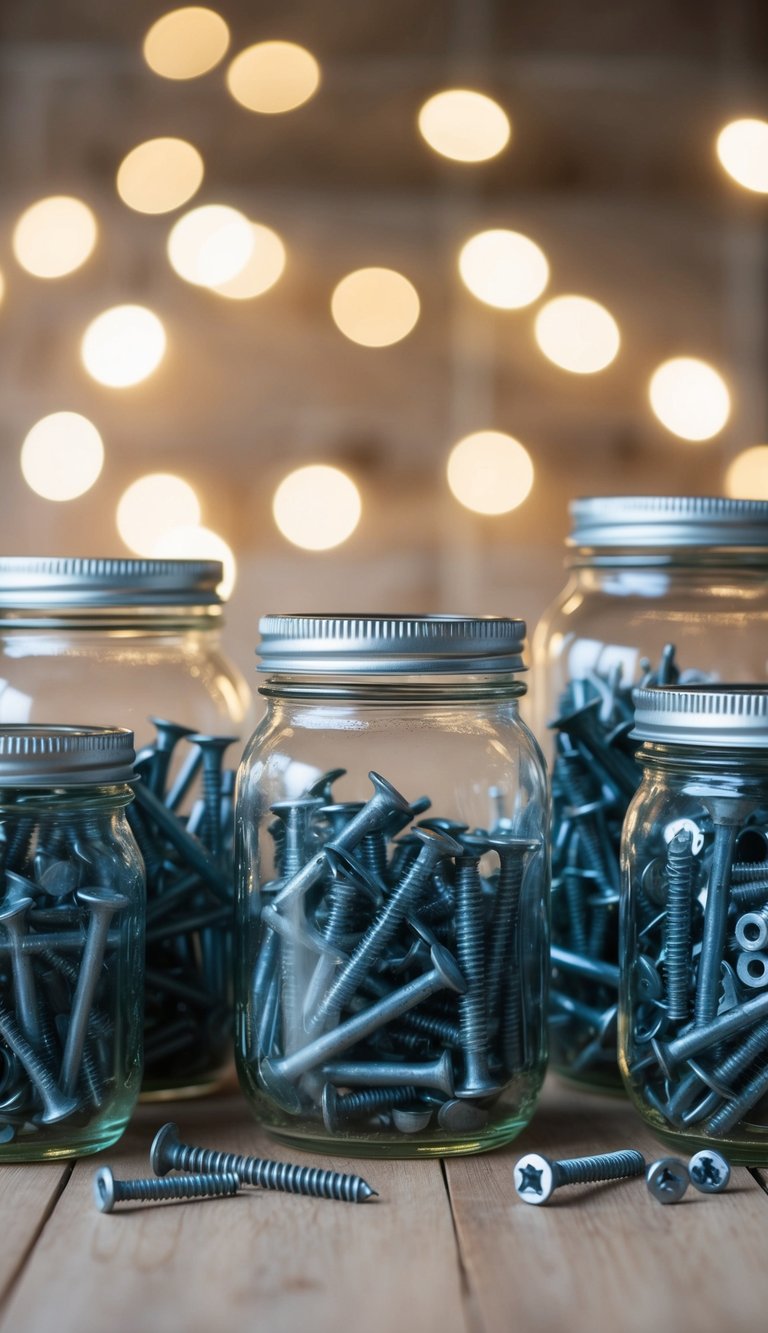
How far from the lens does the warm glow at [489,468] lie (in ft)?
4.68

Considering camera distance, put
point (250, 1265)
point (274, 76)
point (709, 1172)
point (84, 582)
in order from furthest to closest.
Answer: point (274, 76) → point (84, 582) → point (709, 1172) → point (250, 1265)

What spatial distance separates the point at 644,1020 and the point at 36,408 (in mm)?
899

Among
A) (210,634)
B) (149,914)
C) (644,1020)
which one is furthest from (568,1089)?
(210,634)

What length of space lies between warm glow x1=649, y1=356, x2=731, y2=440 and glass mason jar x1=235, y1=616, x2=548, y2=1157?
0.62 meters

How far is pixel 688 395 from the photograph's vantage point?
143cm

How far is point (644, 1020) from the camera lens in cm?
86

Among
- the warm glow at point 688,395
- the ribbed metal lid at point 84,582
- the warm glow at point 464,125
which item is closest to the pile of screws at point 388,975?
the ribbed metal lid at point 84,582

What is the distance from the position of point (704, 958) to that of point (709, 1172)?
4.8 inches

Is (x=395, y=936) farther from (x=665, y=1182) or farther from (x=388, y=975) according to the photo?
(x=665, y=1182)

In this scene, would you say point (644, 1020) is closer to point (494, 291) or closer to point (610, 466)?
point (610, 466)

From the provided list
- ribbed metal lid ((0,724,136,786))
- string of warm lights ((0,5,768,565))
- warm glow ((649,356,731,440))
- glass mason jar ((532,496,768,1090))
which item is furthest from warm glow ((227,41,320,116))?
ribbed metal lid ((0,724,136,786))

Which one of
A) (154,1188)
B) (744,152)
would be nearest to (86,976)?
(154,1188)

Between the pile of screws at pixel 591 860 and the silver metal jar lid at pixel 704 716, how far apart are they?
0.42ft

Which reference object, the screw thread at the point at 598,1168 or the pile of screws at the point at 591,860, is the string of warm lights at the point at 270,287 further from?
the screw thread at the point at 598,1168
